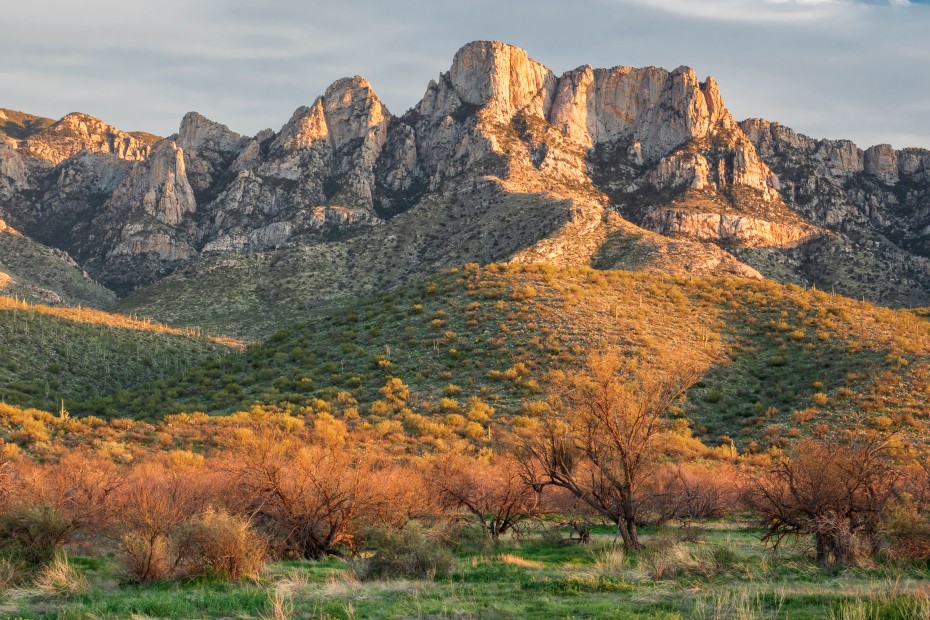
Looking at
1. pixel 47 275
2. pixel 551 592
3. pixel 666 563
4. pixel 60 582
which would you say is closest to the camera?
pixel 551 592

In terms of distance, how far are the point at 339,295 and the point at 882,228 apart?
110 m

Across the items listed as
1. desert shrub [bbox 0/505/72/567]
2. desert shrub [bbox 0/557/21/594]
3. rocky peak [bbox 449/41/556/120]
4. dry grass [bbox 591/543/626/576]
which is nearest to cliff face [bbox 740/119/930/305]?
rocky peak [bbox 449/41/556/120]

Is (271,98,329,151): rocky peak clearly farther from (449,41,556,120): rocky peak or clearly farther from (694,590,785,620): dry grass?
(694,590,785,620): dry grass

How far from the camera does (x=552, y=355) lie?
40.1 m

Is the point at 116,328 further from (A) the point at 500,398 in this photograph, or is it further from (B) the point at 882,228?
(B) the point at 882,228

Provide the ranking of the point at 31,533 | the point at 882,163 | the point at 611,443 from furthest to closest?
the point at 882,163
the point at 611,443
the point at 31,533

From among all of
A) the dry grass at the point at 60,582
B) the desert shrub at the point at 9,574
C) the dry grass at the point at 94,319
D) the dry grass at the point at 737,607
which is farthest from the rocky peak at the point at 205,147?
the dry grass at the point at 737,607

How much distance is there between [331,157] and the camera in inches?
6083

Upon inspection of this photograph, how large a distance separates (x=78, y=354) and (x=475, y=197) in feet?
238

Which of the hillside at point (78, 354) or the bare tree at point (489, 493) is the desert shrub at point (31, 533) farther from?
the hillside at point (78, 354)

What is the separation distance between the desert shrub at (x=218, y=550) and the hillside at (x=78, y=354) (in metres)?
32.9

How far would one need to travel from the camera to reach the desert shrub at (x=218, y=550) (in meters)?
14.2

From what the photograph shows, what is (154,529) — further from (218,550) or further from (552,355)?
(552,355)

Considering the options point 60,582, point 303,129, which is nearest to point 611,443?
point 60,582
